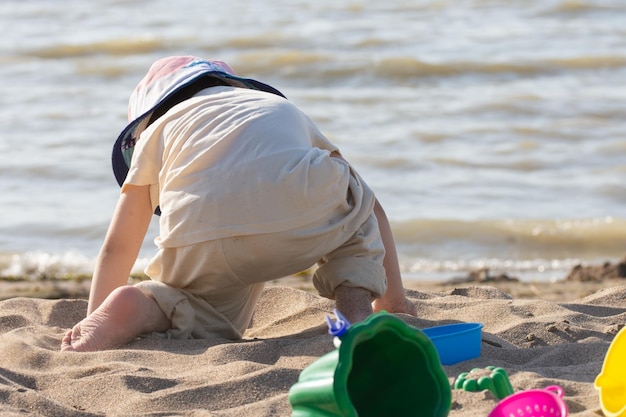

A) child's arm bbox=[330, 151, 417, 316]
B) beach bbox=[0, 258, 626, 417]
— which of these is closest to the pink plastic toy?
beach bbox=[0, 258, 626, 417]

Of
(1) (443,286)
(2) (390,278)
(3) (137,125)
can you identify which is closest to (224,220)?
(3) (137,125)

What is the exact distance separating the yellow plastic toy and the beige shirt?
2.83ft

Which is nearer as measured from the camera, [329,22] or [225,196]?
[225,196]

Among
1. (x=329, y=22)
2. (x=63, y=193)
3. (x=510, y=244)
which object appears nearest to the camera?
(x=510, y=244)

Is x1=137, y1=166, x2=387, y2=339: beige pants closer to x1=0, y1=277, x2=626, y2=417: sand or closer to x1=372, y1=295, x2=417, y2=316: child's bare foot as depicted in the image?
x1=0, y1=277, x2=626, y2=417: sand

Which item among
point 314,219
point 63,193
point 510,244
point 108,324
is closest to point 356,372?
point 314,219

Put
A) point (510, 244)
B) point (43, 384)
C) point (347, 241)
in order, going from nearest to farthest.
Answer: point (43, 384) < point (347, 241) < point (510, 244)

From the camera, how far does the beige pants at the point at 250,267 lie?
8.56ft

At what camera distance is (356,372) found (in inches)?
75.0

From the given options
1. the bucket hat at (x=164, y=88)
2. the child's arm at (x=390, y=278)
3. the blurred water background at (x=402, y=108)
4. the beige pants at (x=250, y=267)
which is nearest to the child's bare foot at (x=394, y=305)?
the child's arm at (x=390, y=278)

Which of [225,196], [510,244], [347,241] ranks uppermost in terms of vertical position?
[225,196]

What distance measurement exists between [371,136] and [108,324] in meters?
4.57

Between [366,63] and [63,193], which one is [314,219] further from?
[366,63]

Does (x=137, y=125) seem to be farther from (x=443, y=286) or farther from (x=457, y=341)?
(x=443, y=286)
